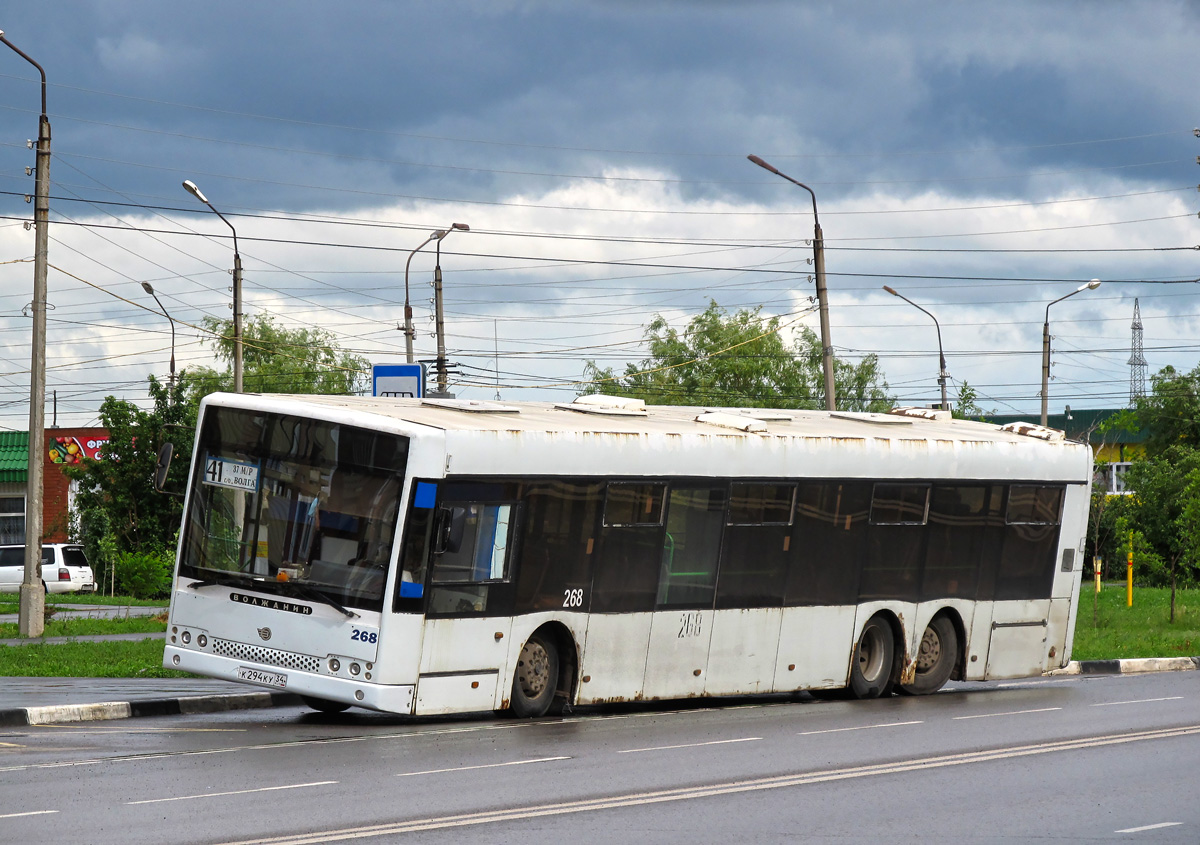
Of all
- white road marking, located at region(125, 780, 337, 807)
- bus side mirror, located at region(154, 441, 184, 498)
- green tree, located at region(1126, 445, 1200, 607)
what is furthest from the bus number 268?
green tree, located at region(1126, 445, 1200, 607)

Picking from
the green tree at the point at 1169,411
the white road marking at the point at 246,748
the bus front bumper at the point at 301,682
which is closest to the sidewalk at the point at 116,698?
the bus front bumper at the point at 301,682

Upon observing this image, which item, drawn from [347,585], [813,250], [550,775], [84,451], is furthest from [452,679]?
[84,451]

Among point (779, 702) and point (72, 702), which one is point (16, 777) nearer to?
point (72, 702)

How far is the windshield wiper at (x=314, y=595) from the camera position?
13.5m

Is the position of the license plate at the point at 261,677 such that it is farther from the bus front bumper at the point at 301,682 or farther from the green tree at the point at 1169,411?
the green tree at the point at 1169,411

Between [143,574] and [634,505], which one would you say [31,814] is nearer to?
[634,505]

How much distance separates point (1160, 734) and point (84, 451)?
4974cm

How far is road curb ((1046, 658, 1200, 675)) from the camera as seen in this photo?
24.3m

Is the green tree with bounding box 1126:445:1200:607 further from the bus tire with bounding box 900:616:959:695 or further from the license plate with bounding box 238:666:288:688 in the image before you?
the license plate with bounding box 238:666:288:688

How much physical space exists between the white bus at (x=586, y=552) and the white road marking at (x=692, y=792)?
400 cm

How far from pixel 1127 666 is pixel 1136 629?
800cm

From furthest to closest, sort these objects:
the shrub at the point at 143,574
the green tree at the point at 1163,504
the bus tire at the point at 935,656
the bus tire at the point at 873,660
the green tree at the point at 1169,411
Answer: the green tree at the point at 1169,411 < the green tree at the point at 1163,504 < the shrub at the point at 143,574 < the bus tire at the point at 935,656 < the bus tire at the point at 873,660

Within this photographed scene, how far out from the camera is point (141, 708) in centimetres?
1488

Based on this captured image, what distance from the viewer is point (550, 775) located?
1069 centimetres
